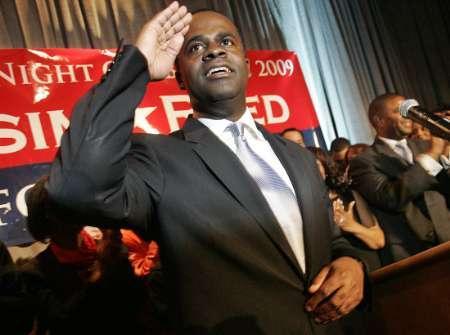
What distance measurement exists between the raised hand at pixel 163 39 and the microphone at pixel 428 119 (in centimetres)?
110

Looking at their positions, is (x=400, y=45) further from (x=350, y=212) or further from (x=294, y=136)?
(x=350, y=212)

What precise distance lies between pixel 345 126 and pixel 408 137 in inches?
76.1

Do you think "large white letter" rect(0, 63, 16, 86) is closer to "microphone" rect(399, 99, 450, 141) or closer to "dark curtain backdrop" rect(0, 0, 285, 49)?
"dark curtain backdrop" rect(0, 0, 285, 49)

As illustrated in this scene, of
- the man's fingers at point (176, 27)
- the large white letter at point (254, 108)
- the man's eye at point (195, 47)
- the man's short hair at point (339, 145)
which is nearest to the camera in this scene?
the man's fingers at point (176, 27)

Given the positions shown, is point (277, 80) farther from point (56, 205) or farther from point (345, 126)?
point (56, 205)

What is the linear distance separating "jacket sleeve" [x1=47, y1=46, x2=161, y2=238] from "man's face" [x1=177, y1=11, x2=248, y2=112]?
1.15ft

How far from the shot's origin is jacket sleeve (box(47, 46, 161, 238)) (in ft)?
2.57

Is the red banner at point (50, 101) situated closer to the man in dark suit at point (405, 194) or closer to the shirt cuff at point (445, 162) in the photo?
the man in dark suit at point (405, 194)

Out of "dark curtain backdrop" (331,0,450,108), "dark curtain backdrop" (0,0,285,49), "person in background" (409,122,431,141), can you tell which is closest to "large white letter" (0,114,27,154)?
"dark curtain backdrop" (0,0,285,49)

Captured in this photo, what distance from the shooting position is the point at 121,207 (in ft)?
2.89

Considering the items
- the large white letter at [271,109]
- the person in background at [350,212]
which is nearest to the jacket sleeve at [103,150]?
the person in background at [350,212]

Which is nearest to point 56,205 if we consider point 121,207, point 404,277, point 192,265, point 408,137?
point 121,207

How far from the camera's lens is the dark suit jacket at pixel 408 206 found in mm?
2400

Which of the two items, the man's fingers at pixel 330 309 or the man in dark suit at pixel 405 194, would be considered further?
the man in dark suit at pixel 405 194
